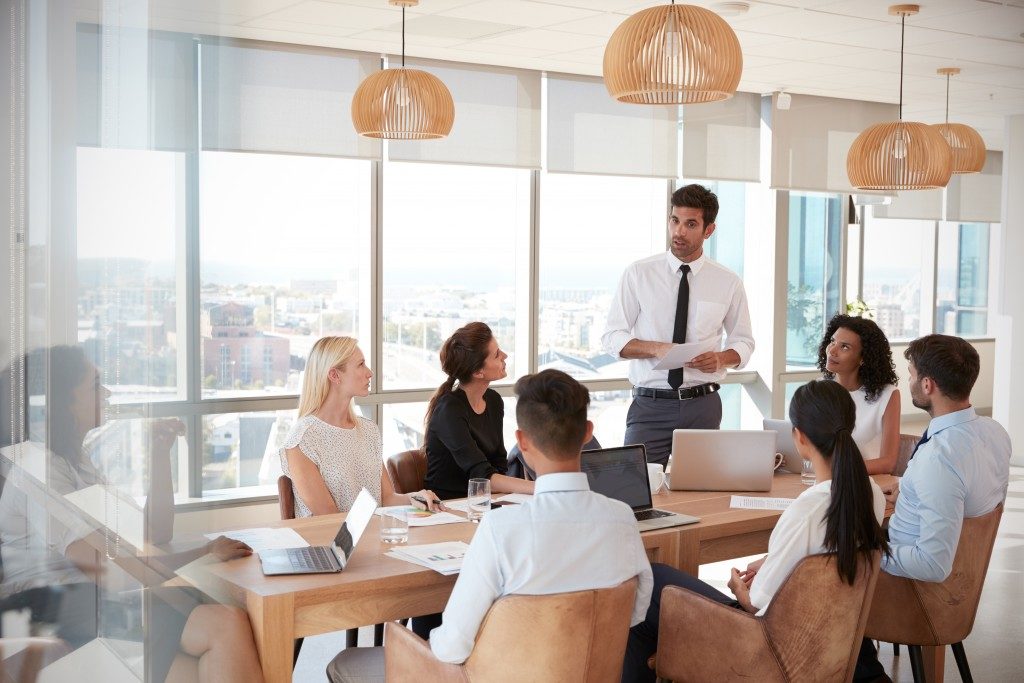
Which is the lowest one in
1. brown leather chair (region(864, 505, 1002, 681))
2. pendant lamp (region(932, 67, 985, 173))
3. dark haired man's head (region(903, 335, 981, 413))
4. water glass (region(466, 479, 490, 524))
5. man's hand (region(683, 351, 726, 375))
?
brown leather chair (region(864, 505, 1002, 681))

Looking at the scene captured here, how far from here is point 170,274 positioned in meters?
1.82

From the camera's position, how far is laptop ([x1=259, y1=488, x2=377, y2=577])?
8.71 ft

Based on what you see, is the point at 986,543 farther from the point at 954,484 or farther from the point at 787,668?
the point at 787,668

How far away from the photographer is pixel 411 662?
252cm

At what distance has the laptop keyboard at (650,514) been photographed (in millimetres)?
3381

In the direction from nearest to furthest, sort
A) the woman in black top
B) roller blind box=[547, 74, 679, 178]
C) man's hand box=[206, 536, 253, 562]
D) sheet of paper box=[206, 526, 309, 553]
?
1. man's hand box=[206, 536, 253, 562]
2. sheet of paper box=[206, 526, 309, 553]
3. the woman in black top
4. roller blind box=[547, 74, 679, 178]

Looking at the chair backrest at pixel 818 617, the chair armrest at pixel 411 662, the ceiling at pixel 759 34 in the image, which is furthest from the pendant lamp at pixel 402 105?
the chair backrest at pixel 818 617

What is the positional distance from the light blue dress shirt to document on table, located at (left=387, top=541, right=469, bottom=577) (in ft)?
4.15

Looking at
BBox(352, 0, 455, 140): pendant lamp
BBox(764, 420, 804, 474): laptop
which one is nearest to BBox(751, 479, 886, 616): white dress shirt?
BBox(764, 420, 804, 474): laptop

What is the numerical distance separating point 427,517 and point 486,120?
4093mm

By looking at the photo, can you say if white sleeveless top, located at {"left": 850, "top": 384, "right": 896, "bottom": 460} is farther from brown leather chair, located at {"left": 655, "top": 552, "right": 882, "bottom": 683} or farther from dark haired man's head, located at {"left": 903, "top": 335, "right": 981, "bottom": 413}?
brown leather chair, located at {"left": 655, "top": 552, "right": 882, "bottom": 683}

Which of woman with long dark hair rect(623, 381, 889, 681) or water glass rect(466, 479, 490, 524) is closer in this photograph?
woman with long dark hair rect(623, 381, 889, 681)

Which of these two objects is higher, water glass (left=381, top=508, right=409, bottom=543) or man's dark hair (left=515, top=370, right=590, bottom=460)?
man's dark hair (left=515, top=370, right=590, bottom=460)

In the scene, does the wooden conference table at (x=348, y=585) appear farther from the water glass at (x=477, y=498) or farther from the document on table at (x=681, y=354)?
the document on table at (x=681, y=354)
